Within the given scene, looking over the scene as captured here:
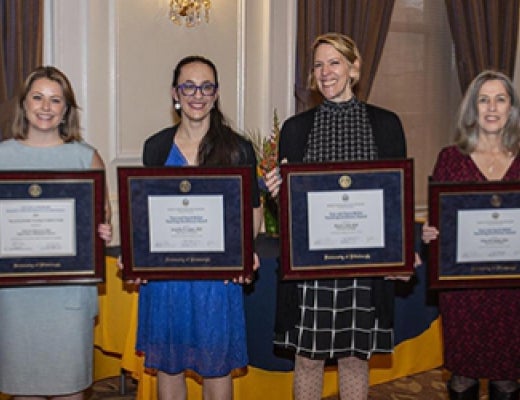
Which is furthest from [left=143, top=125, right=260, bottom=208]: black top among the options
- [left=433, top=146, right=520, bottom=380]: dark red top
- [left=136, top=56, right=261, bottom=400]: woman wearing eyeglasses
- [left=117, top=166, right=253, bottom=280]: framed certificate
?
[left=433, top=146, right=520, bottom=380]: dark red top

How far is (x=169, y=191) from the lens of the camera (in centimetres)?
323

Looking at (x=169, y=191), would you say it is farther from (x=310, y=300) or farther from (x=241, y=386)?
(x=241, y=386)

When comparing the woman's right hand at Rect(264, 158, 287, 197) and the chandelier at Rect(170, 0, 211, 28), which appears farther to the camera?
the chandelier at Rect(170, 0, 211, 28)

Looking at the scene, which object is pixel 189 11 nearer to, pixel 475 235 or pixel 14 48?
pixel 14 48

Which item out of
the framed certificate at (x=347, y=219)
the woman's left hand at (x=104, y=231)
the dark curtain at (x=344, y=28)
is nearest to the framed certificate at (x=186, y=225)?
the woman's left hand at (x=104, y=231)

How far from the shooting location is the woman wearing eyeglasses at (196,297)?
3309 mm

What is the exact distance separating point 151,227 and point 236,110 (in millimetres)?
2521

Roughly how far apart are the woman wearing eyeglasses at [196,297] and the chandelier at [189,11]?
2070 mm

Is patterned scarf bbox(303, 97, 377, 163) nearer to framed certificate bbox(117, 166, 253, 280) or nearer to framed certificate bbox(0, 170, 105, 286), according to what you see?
framed certificate bbox(117, 166, 253, 280)

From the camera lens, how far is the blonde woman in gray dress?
3287 millimetres

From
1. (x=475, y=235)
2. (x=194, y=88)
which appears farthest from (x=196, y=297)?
(x=475, y=235)

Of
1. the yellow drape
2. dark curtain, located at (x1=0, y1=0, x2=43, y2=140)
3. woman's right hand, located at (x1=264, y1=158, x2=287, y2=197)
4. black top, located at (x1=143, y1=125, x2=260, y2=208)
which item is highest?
dark curtain, located at (x1=0, y1=0, x2=43, y2=140)

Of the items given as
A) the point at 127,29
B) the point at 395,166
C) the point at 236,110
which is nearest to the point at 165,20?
the point at 127,29

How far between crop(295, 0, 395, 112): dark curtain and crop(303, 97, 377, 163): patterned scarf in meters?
2.40
